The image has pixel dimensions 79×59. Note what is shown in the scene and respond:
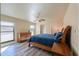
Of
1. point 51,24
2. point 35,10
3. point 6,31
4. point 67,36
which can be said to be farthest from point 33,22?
point 67,36

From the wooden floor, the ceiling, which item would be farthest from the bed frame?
the ceiling

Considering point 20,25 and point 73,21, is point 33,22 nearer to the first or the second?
point 20,25

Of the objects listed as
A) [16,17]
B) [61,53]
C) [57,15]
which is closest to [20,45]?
[16,17]

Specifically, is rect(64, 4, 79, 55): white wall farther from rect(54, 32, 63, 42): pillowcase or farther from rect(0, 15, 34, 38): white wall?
rect(0, 15, 34, 38): white wall

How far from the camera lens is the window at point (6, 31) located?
1.46 m

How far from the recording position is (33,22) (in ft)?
5.06

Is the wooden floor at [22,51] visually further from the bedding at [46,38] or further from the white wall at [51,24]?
the white wall at [51,24]

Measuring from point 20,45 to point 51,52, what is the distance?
0.52 metres

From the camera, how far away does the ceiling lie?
147 cm

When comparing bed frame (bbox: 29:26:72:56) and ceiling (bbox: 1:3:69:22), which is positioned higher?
ceiling (bbox: 1:3:69:22)

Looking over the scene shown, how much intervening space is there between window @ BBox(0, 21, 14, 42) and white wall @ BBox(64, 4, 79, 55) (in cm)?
90

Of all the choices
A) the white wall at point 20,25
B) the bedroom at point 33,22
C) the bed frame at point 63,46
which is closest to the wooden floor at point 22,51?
the bedroom at point 33,22

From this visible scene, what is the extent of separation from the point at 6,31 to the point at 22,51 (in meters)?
0.42

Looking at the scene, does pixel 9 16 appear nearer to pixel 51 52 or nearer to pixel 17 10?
pixel 17 10
